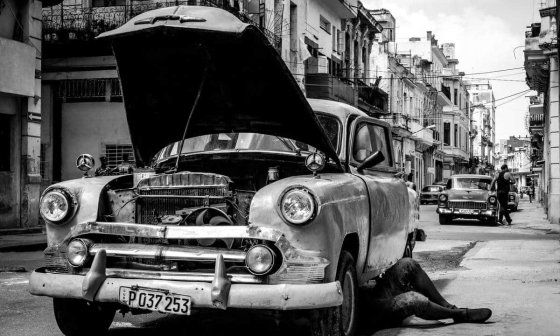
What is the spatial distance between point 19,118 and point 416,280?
14054 mm

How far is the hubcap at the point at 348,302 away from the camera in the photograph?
5023 mm

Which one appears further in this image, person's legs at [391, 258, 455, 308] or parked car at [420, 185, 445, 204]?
parked car at [420, 185, 445, 204]

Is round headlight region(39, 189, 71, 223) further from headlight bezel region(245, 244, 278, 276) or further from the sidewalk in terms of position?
the sidewalk

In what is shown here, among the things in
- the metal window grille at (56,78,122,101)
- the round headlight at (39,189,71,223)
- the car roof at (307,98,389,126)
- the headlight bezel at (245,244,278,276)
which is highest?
the metal window grille at (56,78,122,101)

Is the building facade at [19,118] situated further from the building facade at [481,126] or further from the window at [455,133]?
the building facade at [481,126]

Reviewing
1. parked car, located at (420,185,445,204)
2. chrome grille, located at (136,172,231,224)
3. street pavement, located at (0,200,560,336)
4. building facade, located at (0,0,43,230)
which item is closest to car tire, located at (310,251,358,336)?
street pavement, located at (0,200,560,336)

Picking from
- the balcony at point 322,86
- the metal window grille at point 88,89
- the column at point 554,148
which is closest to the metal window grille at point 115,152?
the metal window grille at point 88,89

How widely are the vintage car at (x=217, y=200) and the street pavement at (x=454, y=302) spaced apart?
0.70 metres

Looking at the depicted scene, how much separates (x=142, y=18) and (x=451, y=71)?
74.1 m

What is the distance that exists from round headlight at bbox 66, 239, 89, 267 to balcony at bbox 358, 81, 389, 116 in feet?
113

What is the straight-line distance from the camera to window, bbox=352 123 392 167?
6.26 m

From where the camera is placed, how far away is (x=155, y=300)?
436 cm

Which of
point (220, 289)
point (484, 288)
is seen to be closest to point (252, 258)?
point (220, 289)

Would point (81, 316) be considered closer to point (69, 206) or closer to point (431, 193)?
point (69, 206)
